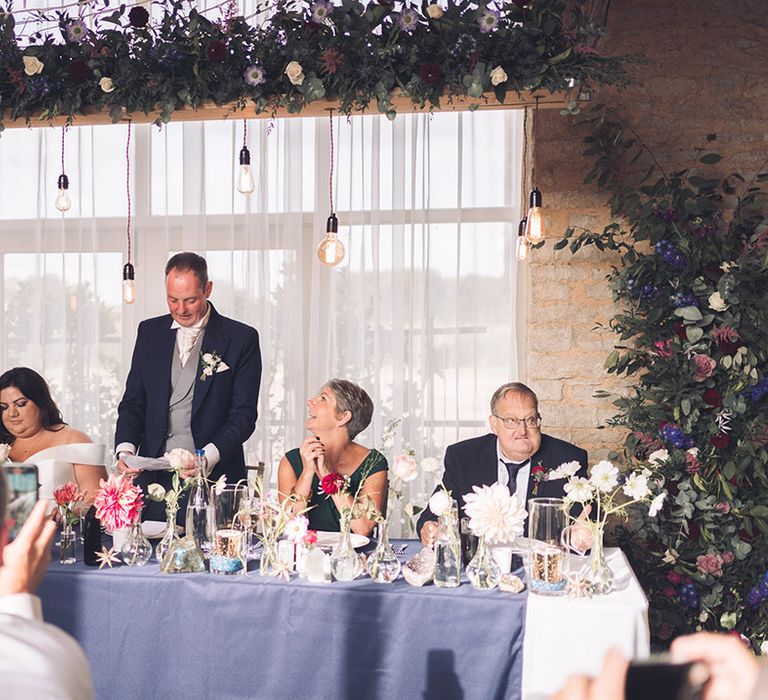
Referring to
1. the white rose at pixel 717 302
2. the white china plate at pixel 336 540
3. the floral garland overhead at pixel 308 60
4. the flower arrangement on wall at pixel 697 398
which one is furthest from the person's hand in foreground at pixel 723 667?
the white rose at pixel 717 302

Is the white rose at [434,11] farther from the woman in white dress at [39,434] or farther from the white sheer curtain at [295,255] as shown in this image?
the woman in white dress at [39,434]

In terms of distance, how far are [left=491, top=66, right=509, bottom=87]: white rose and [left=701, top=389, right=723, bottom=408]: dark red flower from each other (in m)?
1.66

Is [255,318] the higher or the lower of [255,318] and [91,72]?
the lower

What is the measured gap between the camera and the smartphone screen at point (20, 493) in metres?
1.41

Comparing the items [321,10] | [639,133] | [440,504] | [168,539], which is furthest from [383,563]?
[639,133]

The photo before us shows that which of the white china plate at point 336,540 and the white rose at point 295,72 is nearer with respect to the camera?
the white china plate at point 336,540

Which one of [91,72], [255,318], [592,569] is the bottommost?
[592,569]

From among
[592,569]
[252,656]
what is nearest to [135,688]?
[252,656]

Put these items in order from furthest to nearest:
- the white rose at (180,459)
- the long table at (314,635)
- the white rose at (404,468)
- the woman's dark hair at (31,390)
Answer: the woman's dark hair at (31,390) → the white rose at (180,459) → the white rose at (404,468) → the long table at (314,635)

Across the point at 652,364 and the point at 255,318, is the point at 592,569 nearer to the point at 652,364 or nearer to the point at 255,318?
the point at 652,364

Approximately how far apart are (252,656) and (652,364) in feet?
7.98

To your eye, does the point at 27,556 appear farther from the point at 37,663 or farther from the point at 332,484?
the point at 332,484

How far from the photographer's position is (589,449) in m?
4.66

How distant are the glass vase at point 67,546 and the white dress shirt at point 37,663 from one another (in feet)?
5.70
